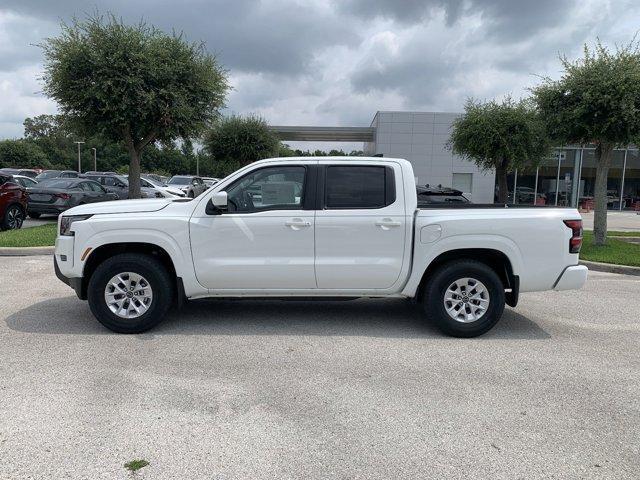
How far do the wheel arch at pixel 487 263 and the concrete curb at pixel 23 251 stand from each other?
8291 mm

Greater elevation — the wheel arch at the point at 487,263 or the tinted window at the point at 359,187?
the tinted window at the point at 359,187

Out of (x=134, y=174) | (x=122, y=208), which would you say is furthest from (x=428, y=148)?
(x=122, y=208)

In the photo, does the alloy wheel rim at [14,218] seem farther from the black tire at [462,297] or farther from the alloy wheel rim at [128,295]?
the black tire at [462,297]

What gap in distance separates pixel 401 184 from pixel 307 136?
34280 millimetres

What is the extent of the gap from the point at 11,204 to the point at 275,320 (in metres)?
10.9

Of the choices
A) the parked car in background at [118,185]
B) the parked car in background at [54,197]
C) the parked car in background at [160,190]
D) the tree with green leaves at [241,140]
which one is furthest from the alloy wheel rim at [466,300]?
the tree with green leaves at [241,140]

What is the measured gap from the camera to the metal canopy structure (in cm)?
3697

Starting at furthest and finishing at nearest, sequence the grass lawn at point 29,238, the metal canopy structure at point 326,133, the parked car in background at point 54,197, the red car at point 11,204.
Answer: the metal canopy structure at point 326,133, the parked car in background at point 54,197, the red car at point 11,204, the grass lawn at point 29,238

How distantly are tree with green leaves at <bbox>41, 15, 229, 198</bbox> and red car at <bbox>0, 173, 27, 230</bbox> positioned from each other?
2878mm

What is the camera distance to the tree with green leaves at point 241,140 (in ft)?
113

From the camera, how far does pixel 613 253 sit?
11641 millimetres

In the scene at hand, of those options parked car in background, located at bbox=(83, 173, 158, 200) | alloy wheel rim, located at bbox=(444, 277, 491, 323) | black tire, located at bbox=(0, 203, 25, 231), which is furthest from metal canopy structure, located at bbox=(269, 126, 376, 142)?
alloy wheel rim, located at bbox=(444, 277, 491, 323)

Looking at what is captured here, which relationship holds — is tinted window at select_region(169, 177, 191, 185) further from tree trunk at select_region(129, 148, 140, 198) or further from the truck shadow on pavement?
the truck shadow on pavement

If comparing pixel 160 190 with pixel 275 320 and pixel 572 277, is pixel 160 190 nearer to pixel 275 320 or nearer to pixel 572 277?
pixel 275 320
